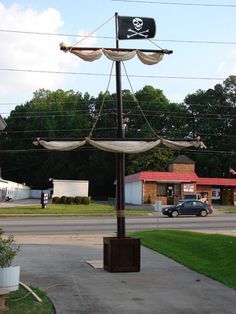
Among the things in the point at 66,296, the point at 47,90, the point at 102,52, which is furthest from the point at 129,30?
the point at 47,90

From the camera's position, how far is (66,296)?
30.3ft

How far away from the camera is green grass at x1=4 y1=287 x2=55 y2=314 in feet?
26.0

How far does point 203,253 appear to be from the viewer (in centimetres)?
1595

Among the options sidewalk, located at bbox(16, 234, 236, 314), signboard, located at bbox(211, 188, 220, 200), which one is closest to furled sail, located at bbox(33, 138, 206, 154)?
sidewalk, located at bbox(16, 234, 236, 314)

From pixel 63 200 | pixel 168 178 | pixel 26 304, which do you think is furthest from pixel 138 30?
pixel 168 178

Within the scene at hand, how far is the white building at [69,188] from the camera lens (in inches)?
2719

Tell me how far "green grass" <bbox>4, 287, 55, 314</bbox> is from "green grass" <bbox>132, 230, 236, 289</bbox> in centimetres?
393

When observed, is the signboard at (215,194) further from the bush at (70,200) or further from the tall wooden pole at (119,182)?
the tall wooden pole at (119,182)

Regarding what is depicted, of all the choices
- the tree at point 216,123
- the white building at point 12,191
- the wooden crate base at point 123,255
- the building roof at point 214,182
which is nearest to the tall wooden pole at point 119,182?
the wooden crate base at point 123,255

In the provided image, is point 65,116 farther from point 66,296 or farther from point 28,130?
point 66,296

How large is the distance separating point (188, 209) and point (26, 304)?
37.1 m

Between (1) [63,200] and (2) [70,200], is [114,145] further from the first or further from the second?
(1) [63,200]

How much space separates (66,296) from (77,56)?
6.32 m

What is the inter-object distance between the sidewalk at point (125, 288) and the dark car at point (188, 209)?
95.3 ft
